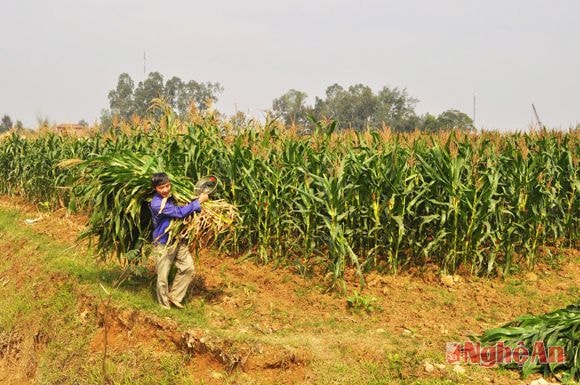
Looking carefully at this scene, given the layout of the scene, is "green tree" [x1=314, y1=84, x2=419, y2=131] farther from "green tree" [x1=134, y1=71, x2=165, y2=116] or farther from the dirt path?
the dirt path

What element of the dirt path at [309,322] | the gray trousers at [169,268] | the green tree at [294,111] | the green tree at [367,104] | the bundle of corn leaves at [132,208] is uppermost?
the green tree at [367,104]

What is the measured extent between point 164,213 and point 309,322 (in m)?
1.83

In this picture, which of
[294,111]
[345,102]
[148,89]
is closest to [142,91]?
[148,89]

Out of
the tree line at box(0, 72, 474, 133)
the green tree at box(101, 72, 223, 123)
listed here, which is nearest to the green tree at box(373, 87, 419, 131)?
the tree line at box(0, 72, 474, 133)

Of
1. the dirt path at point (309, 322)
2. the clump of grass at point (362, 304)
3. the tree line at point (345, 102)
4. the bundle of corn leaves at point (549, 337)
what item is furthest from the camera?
the tree line at point (345, 102)

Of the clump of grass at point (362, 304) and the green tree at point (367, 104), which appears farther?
the green tree at point (367, 104)

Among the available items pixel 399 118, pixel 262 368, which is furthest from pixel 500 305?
pixel 399 118

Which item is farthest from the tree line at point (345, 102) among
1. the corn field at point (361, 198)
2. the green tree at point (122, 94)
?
the corn field at point (361, 198)

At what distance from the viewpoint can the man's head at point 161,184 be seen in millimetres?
4910

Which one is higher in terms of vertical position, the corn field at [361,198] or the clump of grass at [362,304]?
the corn field at [361,198]

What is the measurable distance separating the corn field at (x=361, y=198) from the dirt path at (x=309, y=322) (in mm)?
323

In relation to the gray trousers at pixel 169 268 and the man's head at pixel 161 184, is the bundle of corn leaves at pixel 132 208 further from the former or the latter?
the man's head at pixel 161 184

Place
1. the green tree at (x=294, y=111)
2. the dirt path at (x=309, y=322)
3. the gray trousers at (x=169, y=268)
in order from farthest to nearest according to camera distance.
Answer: the green tree at (x=294, y=111)
the gray trousers at (x=169, y=268)
the dirt path at (x=309, y=322)

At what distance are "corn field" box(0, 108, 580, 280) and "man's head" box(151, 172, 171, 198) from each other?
34cm
